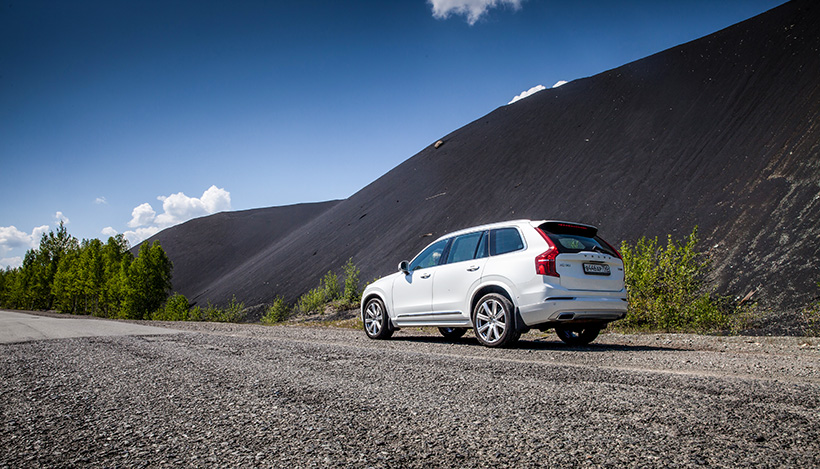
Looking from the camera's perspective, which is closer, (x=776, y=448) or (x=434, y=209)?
(x=776, y=448)

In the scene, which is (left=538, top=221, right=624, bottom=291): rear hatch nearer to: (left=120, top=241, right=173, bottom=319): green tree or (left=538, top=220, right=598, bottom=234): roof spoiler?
(left=538, top=220, right=598, bottom=234): roof spoiler

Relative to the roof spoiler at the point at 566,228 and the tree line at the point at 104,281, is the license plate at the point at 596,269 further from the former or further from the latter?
the tree line at the point at 104,281

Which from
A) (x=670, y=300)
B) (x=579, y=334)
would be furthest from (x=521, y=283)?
(x=670, y=300)

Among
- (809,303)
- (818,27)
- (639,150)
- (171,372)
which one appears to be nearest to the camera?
(171,372)

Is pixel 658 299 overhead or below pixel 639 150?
below

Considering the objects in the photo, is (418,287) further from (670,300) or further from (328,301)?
(328,301)

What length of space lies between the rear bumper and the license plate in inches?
14.7

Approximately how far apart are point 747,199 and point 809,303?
8.05 metres

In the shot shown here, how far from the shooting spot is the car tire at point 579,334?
802 cm

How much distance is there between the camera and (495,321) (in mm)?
7570

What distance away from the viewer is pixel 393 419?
3123mm

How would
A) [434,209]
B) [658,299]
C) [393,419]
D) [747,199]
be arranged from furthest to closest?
1. [434,209]
2. [747,199]
3. [658,299]
4. [393,419]

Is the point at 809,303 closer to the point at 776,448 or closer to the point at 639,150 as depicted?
the point at 776,448

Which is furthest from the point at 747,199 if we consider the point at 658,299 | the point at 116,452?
the point at 116,452
